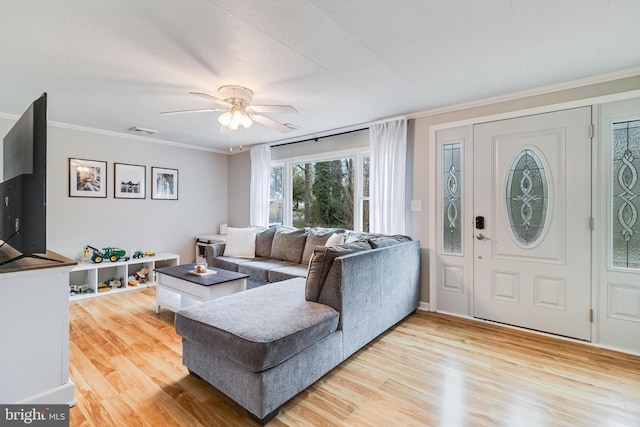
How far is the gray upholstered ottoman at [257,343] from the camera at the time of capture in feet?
5.47

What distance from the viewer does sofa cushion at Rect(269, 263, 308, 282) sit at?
11.3 ft

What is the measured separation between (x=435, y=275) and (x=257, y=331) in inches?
97.7

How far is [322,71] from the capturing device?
2514 millimetres

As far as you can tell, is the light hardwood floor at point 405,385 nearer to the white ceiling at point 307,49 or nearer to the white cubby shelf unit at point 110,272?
the white cubby shelf unit at point 110,272

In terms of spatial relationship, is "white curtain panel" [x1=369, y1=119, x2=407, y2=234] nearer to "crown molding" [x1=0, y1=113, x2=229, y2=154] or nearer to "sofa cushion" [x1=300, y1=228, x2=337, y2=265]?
"sofa cushion" [x1=300, y1=228, x2=337, y2=265]

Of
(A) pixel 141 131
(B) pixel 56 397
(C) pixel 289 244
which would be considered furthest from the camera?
(A) pixel 141 131

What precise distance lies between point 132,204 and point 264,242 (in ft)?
7.35

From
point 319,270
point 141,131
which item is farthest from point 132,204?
point 319,270

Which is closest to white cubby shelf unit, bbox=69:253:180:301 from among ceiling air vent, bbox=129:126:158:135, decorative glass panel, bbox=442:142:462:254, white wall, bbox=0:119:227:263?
white wall, bbox=0:119:227:263

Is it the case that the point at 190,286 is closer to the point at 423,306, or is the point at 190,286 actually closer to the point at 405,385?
the point at 405,385

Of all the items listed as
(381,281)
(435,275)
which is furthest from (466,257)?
(381,281)

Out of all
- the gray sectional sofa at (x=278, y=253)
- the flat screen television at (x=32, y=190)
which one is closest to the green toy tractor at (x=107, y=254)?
the gray sectional sofa at (x=278, y=253)

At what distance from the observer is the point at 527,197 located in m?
3.00

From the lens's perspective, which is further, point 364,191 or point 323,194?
point 323,194
